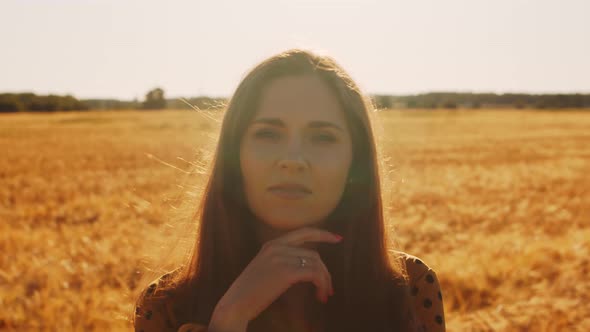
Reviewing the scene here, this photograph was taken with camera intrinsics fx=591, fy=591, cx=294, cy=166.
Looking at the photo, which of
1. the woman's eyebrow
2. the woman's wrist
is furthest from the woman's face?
the woman's wrist

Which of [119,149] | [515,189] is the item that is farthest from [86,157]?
[515,189]

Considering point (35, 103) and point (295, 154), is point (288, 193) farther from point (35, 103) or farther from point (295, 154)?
point (35, 103)

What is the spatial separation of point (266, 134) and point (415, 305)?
66 cm

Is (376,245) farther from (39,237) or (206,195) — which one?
(39,237)

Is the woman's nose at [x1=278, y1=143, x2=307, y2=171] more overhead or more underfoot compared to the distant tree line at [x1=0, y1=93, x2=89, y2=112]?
more overhead

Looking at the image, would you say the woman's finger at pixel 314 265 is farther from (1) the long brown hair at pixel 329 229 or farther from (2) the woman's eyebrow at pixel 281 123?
(2) the woman's eyebrow at pixel 281 123

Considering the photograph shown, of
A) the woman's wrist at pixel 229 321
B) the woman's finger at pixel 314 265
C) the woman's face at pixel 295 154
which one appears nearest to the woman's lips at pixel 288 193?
the woman's face at pixel 295 154

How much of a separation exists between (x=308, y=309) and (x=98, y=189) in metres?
9.19

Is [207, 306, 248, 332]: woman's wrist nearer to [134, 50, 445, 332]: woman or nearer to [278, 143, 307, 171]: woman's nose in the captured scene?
[134, 50, 445, 332]: woman

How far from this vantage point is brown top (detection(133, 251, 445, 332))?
1585mm

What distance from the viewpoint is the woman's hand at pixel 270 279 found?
129 cm

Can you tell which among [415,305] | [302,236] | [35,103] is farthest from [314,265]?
[35,103]

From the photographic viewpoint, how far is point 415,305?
5.54ft

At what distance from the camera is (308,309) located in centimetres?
153
